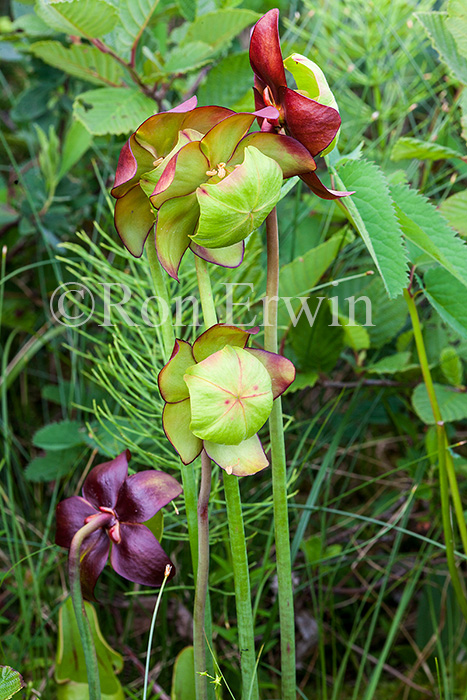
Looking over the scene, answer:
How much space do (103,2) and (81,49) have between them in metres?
0.17

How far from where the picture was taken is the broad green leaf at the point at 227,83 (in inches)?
35.8

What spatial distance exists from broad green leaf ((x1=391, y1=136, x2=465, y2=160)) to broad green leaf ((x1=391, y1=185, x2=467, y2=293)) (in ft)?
0.55

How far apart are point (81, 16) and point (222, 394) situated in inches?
23.2

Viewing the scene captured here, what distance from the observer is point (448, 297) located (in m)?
0.58

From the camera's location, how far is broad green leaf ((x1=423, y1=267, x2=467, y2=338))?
56 centimetres

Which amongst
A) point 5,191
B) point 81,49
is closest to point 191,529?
point 81,49

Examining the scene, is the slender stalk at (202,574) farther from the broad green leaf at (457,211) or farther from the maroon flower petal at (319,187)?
the broad green leaf at (457,211)

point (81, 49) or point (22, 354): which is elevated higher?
point (81, 49)

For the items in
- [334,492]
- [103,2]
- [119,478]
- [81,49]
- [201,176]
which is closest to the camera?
[201,176]

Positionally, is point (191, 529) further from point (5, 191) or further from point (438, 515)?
point (5, 191)

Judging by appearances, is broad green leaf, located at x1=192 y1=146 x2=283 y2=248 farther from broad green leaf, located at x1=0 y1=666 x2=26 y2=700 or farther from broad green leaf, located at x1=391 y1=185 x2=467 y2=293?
broad green leaf, located at x1=0 y1=666 x2=26 y2=700

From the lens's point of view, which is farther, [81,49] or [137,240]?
[81,49]

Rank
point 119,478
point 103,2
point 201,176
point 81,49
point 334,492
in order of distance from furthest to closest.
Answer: point 334,492
point 81,49
point 103,2
point 119,478
point 201,176

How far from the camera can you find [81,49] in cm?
83
